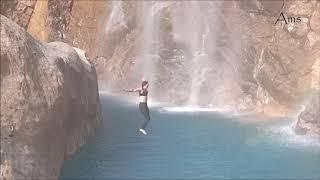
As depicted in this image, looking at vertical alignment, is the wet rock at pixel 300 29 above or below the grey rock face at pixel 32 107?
above

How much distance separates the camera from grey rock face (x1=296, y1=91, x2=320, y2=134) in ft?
59.3

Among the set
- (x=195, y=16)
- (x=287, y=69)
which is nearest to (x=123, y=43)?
(x=195, y=16)

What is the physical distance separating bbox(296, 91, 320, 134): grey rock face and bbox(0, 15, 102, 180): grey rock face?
8.60m

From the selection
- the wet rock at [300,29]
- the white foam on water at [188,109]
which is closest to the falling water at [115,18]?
the white foam on water at [188,109]

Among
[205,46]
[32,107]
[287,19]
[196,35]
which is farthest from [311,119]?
[196,35]

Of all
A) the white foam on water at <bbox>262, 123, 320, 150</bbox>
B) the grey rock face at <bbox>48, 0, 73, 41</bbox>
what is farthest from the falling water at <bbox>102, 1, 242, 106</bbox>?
the white foam on water at <bbox>262, 123, 320, 150</bbox>

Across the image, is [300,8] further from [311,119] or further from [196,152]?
[196,152]

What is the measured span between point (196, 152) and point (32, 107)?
593 cm

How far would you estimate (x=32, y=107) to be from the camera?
11336 millimetres

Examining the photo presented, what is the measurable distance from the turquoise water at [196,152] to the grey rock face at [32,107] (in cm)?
140

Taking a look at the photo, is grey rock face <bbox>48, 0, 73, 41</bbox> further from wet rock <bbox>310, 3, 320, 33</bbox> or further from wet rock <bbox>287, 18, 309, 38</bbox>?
wet rock <bbox>310, 3, 320, 33</bbox>

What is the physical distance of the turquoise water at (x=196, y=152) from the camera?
13438 millimetres

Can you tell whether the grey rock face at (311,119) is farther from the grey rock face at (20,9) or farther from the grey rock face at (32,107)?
the grey rock face at (20,9)

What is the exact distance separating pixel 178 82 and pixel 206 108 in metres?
3.39
